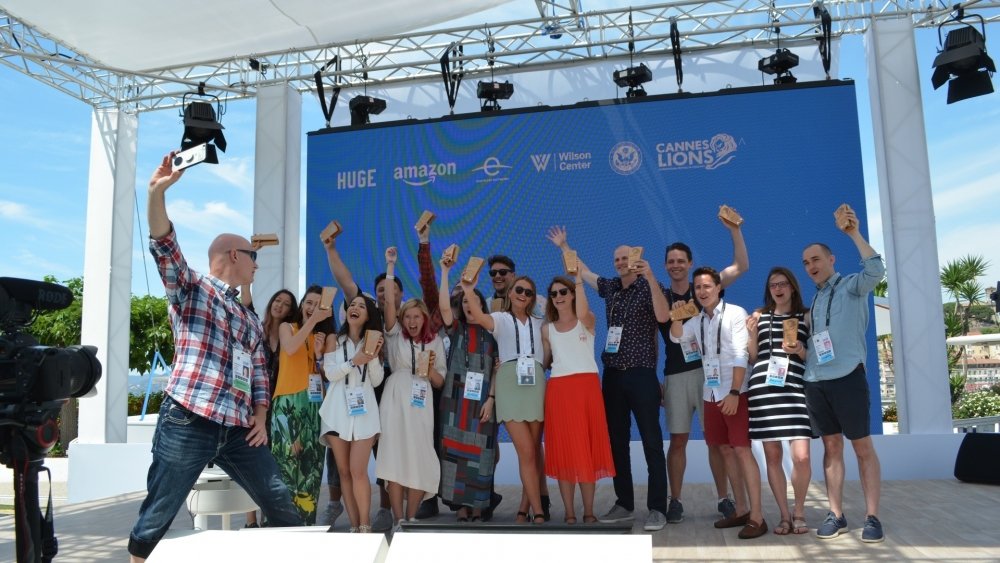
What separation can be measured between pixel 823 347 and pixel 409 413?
2005mm

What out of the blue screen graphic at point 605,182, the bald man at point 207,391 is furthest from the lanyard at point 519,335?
the blue screen graphic at point 605,182

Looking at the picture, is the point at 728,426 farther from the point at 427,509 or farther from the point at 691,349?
the point at 427,509

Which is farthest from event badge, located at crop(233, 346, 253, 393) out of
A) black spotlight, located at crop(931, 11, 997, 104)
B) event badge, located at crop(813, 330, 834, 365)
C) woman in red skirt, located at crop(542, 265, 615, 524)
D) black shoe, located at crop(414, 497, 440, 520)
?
black spotlight, located at crop(931, 11, 997, 104)

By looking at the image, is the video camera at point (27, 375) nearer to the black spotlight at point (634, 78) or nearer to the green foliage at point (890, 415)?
the black spotlight at point (634, 78)

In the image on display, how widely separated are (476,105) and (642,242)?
218cm

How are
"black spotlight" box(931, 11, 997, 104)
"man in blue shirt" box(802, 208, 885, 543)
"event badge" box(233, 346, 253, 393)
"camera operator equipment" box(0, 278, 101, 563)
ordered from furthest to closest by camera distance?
"black spotlight" box(931, 11, 997, 104) < "man in blue shirt" box(802, 208, 885, 543) < "event badge" box(233, 346, 253, 393) < "camera operator equipment" box(0, 278, 101, 563)

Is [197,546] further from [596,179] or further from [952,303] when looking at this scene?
[952,303]

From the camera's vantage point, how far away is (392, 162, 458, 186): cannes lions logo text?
6172 mm

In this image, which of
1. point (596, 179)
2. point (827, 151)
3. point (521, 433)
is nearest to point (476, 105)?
point (596, 179)

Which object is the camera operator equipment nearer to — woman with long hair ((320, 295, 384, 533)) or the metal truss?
woman with long hair ((320, 295, 384, 533))

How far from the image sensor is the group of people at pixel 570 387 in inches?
134

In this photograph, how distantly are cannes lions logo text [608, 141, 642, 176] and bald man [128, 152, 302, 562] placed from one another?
389 cm

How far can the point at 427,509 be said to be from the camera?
423 centimetres

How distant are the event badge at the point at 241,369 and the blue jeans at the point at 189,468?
0.43ft
